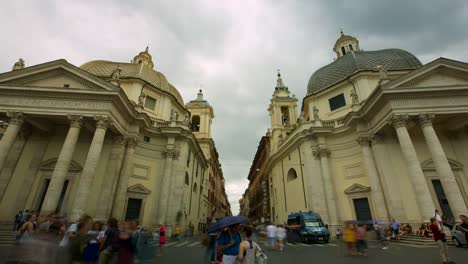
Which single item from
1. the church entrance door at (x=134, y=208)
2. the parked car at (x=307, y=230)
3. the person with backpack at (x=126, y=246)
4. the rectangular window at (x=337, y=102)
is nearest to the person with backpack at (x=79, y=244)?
the person with backpack at (x=126, y=246)

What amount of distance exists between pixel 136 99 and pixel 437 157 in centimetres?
2676

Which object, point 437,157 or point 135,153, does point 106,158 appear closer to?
point 135,153

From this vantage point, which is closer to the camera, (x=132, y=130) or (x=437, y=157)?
(x=437, y=157)

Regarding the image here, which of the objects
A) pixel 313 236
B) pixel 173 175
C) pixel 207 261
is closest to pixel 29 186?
pixel 173 175

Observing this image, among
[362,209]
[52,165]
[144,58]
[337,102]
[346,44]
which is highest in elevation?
[346,44]

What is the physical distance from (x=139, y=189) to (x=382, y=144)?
22288 mm

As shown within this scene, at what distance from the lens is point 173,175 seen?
22.0m

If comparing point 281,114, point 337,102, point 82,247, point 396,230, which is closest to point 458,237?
point 396,230

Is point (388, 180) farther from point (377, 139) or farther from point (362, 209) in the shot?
point (362, 209)

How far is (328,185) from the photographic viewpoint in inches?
849

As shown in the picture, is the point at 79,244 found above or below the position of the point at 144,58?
below

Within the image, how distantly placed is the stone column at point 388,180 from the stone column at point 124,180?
21749 millimetres

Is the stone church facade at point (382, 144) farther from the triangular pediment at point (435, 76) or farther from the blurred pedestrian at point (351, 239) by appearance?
the blurred pedestrian at point (351, 239)

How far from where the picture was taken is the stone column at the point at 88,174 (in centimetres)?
1492
